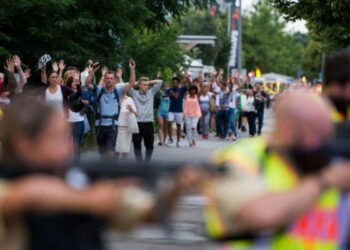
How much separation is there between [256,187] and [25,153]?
739 mm

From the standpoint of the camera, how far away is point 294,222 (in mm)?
2828

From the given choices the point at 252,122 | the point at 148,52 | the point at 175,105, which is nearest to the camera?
the point at 175,105

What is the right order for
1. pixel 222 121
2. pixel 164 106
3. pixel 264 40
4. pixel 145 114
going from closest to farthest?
1. pixel 145 114
2. pixel 164 106
3. pixel 222 121
4. pixel 264 40

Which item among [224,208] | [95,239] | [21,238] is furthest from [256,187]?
[21,238]

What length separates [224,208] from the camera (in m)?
2.70

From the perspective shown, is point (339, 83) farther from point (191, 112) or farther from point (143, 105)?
point (191, 112)

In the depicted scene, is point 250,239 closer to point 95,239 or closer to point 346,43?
Result: point 95,239

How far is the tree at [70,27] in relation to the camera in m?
17.4

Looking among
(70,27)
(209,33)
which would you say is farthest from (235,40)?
(70,27)

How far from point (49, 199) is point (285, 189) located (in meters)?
0.74

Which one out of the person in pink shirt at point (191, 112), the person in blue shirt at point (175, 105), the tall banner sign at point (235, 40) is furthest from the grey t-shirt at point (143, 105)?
the tall banner sign at point (235, 40)

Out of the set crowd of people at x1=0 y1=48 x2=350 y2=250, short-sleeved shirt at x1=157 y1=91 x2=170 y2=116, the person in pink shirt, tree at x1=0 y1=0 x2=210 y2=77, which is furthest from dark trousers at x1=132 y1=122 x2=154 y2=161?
crowd of people at x1=0 y1=48 x2=350 y2=250

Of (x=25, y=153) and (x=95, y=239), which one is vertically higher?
(x=25, y=153)

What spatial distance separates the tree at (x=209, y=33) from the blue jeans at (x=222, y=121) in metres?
40.2
